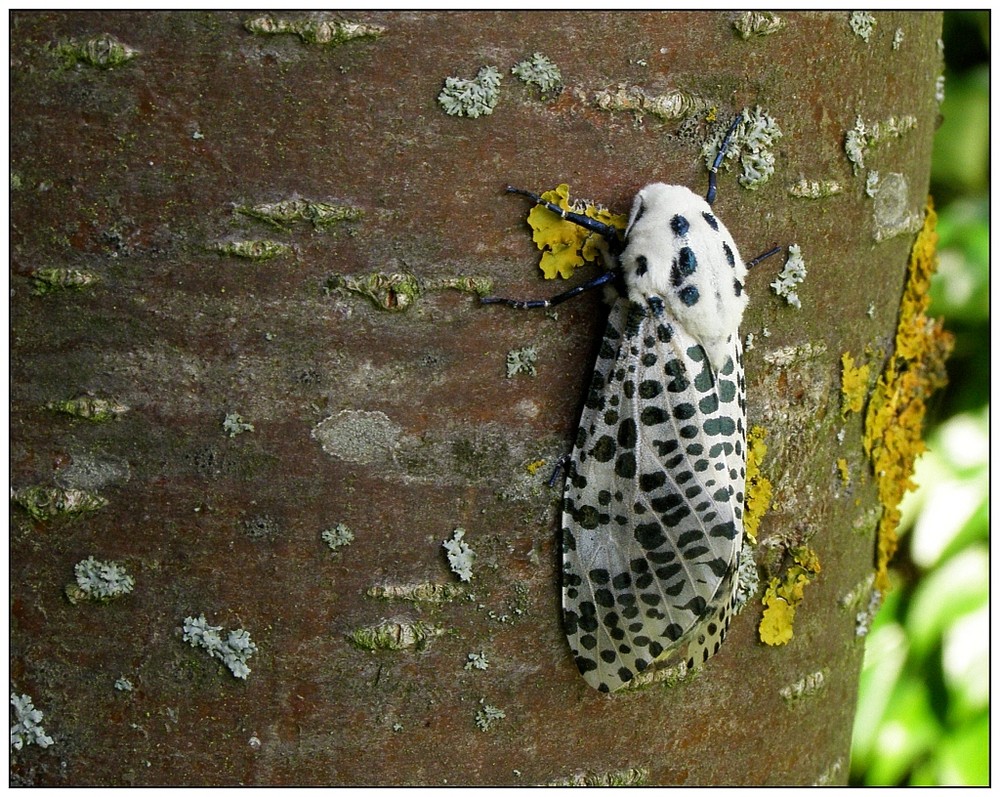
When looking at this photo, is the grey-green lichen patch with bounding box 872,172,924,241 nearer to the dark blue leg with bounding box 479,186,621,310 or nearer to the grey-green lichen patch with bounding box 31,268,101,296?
the dark blue leg with bounding box 479,186,621,310

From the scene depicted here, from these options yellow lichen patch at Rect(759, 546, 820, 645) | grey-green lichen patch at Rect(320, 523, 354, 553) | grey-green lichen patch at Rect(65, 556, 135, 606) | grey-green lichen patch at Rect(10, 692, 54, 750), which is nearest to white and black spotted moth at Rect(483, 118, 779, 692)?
yellow lichen patch at Rect(759, 546, 820, 645)

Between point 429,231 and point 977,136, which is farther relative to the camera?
point 977,136

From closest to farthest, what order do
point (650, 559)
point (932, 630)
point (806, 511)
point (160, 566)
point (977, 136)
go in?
1. point (160, 566)
2. point (650, 559)
3. point (806, 511)
4. point (932, 630)
5. point (977, 136)

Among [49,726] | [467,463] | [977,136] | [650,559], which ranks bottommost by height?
[49,726]

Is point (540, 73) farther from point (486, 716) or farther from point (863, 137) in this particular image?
point (486, 716)

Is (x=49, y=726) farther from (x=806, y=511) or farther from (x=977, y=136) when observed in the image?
(x=977, y=136)

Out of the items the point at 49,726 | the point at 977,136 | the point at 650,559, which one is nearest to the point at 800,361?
the point at 650,559

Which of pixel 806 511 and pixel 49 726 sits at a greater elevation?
pixel 806 511
